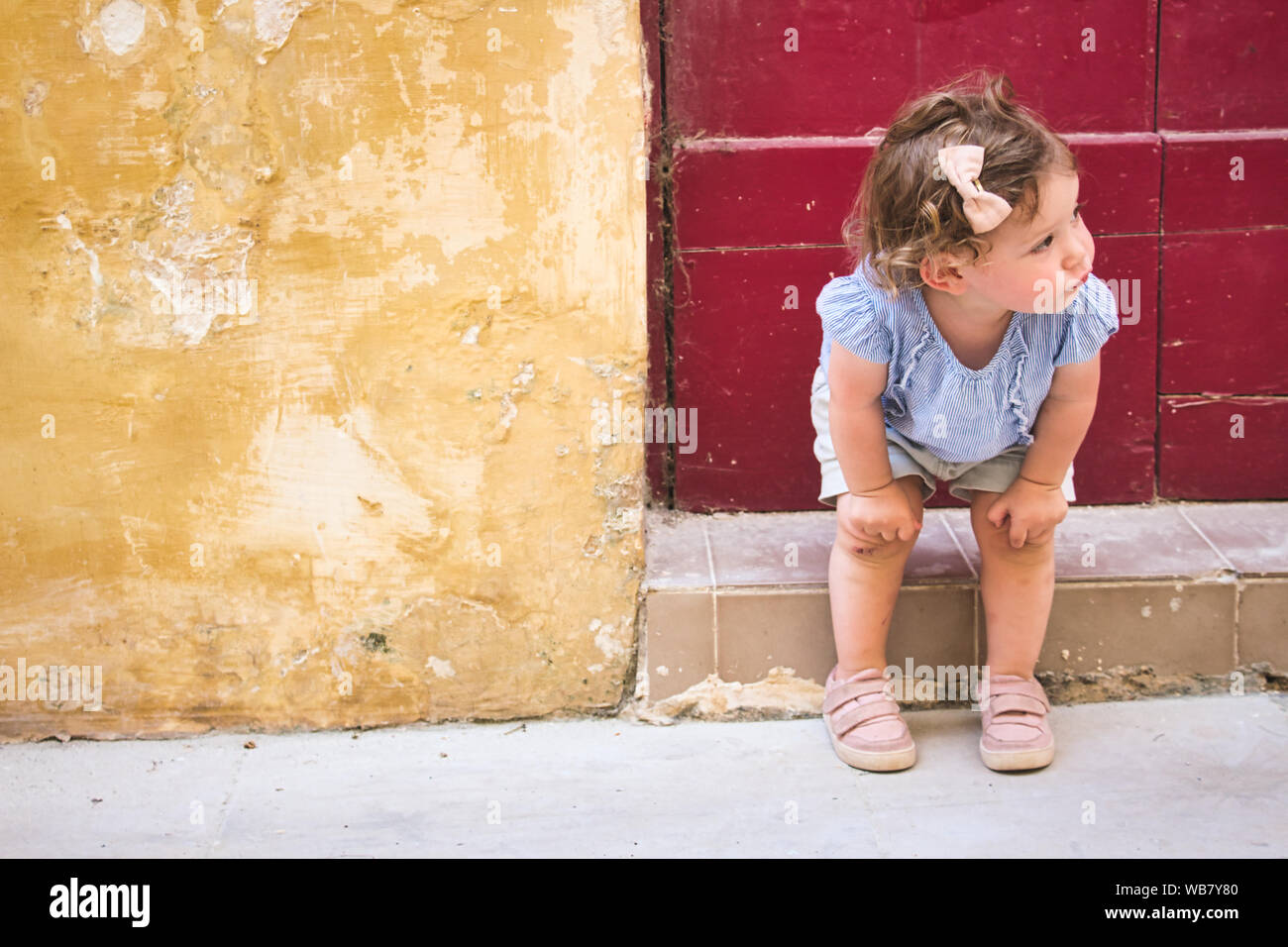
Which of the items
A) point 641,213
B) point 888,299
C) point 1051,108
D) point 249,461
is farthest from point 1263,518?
point 249,461

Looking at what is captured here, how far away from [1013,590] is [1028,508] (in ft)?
0.50

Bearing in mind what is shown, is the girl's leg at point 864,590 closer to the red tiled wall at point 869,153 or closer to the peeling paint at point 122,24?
the red tiled wall at point 869,153

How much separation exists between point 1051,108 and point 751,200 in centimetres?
54

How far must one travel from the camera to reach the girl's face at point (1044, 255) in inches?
68.4

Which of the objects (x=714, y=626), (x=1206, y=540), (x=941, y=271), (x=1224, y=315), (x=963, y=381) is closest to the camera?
(x=941, y=271)

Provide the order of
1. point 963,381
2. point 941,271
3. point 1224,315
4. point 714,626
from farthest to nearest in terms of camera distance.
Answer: point 1224,315
point 714,626
point 963,381
point 941,271

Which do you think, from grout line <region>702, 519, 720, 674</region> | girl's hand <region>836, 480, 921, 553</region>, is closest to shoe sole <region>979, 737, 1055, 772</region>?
girl's hand <region>836, 480, 921, 553</region>

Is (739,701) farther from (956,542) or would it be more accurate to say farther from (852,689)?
(956,542)

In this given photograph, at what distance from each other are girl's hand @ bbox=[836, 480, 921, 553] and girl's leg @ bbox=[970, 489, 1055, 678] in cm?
12

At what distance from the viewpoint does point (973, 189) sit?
1696 millimetres

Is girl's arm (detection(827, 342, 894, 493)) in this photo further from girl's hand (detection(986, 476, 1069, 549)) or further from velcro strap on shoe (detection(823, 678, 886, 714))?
velcro strap on shoe (detection(823, 678, 886, 714))

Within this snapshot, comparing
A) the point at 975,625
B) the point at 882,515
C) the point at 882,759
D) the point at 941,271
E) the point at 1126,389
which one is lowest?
the point at 882,759

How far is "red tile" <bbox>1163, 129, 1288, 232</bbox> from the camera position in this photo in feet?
7.71

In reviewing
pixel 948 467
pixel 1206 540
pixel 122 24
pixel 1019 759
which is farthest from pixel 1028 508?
pixel 122 24
